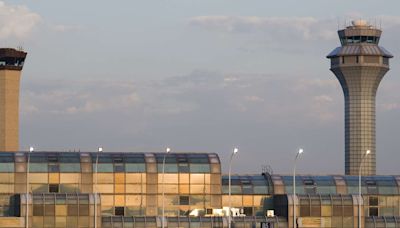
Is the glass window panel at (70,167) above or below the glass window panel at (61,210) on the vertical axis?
above

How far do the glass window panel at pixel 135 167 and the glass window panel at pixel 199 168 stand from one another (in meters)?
6.86

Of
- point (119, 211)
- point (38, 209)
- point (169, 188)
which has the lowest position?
point (119, 211)

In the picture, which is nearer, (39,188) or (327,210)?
(327,210)

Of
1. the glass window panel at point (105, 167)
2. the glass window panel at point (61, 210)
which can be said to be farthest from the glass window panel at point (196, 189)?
the glass window panel at point (61, 210)

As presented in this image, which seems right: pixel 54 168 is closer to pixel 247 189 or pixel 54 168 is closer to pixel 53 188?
pixel 53 188

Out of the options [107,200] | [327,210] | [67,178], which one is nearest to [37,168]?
[67,178]

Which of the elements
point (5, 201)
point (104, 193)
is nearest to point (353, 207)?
point (104, 193)

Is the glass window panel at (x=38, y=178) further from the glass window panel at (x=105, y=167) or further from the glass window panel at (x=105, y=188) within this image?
the glass window panel at (x=105, y=188)

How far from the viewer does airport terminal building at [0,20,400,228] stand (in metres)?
142

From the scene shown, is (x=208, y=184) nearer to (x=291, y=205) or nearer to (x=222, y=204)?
(x=222, y=204)

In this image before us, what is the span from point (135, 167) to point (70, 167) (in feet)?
30.1

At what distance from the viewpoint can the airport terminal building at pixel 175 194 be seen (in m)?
142

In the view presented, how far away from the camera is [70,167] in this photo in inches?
5930

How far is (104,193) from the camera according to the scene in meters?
152
